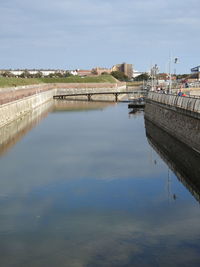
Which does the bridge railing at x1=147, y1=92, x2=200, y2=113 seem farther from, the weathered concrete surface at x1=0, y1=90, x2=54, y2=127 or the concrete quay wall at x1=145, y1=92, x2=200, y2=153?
the weathered concrete surface at x1=0, y1=90, x2=54, y2=127

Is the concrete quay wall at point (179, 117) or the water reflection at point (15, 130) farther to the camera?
the water reflection at point (15, 130)

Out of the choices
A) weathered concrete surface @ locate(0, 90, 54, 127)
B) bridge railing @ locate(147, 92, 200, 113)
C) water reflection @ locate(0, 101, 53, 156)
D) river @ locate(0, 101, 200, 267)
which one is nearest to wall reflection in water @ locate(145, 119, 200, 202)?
river @ locate(0, 101, 200, 267)

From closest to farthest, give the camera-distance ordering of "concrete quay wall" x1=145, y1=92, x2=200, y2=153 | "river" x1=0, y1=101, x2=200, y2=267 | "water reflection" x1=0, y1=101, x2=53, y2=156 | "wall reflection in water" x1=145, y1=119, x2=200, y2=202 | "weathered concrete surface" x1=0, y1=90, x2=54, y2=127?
"river" x1=0, y1=101, x2=200, y2=267, "wall reflection in water" x1=145, y1=119, x2=200, y2=202, "concrete quay wall" x1=145, y1=92, x2=200, y2=153, "water reflection" x1=0, y1=101, x2=53, y2=156, "weathered concrete surface" x1=0, y1=90, x2=54, y2=127

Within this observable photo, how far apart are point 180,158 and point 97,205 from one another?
38.0 ft

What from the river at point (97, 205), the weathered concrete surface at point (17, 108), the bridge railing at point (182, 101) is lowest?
the river at point (97, 205)

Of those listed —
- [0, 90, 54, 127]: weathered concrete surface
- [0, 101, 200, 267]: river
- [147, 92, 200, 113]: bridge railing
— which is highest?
[147, 92, 200, 113]: bridge railing

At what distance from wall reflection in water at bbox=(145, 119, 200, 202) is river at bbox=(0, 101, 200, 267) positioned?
11 centimetres

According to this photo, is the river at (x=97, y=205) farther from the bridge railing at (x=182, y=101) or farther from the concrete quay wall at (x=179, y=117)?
the bridge railing at (x=182, y=101)

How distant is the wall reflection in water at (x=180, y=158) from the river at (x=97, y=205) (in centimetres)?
11

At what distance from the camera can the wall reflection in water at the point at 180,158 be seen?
2564cm

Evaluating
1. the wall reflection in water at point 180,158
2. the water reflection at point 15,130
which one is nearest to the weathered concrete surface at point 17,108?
the water reflection at point 15,130

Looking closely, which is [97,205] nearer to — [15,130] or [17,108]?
[15,130]

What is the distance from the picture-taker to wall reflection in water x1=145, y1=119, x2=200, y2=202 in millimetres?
25641

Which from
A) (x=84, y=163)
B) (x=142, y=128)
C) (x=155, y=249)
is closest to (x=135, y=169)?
(x=84, y=163)
